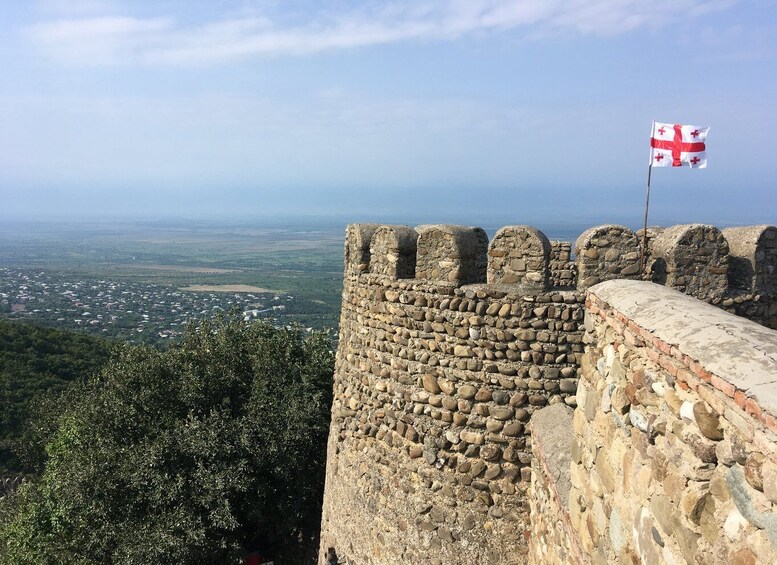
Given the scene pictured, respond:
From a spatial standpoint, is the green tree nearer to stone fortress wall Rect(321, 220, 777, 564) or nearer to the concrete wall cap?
stone fortress wall Rect(321, 220, 777, 564)

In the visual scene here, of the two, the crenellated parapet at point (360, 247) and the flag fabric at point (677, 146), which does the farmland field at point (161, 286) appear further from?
the flag fabric at point (677, 146)

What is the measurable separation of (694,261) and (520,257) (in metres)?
1.45

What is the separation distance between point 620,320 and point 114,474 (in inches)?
339

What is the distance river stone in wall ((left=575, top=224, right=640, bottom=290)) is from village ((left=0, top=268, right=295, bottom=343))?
43096 mm

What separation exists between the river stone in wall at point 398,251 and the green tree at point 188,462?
499cm

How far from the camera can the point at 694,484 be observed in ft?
7.62

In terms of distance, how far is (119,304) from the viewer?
7538 centimetres

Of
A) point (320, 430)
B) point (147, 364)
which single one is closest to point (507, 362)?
point (320, 430)

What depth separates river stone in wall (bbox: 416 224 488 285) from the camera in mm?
5697

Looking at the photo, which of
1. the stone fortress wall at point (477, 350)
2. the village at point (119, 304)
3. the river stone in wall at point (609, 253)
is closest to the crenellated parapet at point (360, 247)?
the stone fortress wall at point (477, 350)

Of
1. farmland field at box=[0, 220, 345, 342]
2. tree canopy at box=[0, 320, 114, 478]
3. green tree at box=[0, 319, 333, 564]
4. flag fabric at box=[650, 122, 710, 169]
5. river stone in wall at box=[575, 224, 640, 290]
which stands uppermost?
flag fabric at box=[650, 122, 710, 169]

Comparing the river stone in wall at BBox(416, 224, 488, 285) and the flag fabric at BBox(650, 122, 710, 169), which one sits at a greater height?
the flag fabric at BBox(650, 122, 710, 169)

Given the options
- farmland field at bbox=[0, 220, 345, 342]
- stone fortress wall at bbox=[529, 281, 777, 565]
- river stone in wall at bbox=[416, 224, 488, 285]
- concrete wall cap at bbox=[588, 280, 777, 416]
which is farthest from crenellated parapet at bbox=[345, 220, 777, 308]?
farmland field at bbox=[0, 220, 345, 342]

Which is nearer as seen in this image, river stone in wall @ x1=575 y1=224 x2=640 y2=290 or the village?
river stone in wall @ x1=575 y1=224 x2=640 y2=290
